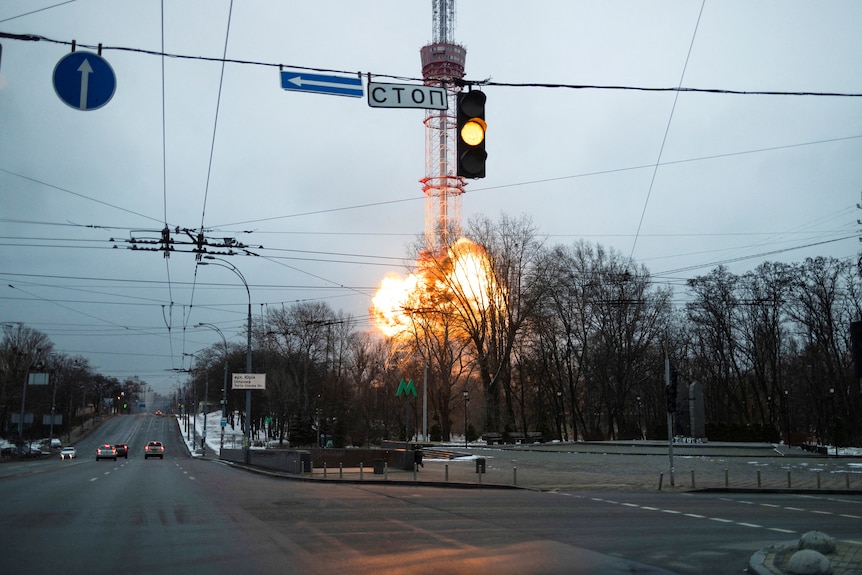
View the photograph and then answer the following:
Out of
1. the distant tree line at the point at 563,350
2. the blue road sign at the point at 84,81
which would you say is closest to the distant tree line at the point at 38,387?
the distant tree line at the point at 563,350

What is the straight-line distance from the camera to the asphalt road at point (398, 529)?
10.1 m

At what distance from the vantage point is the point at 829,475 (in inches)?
1191

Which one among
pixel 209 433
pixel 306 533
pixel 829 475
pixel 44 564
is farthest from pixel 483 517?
pixel 209 433

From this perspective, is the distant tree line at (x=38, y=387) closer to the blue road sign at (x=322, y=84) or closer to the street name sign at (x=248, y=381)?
the street name sign at (x=248, y=381)

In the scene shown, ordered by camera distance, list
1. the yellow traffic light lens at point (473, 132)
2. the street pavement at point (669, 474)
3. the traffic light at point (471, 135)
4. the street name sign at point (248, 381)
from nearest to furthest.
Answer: the traffic light at point (471, 135) < the yellow traffic light lens at point (473, 132) < the street pavement at point (669, 474) < the street name sign at point (248, 381)

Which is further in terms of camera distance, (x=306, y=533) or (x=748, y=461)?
(x=748, y=461)

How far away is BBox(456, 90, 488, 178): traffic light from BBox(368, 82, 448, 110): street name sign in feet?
1.57

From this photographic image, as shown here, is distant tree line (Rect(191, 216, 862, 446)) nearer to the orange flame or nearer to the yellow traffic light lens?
the orange flame

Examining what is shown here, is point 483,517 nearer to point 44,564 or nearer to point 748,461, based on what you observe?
point 44,564

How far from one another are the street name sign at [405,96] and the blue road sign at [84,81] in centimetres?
383

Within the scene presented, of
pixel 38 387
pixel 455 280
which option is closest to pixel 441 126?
pixel 455 280

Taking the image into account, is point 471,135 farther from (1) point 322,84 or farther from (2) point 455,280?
(2) point 455,280

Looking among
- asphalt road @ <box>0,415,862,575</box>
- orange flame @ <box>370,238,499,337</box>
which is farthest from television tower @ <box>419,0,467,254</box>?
asphalt road @ <box>0,415,862,575</box>

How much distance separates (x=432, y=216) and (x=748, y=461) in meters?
→ 44.0
